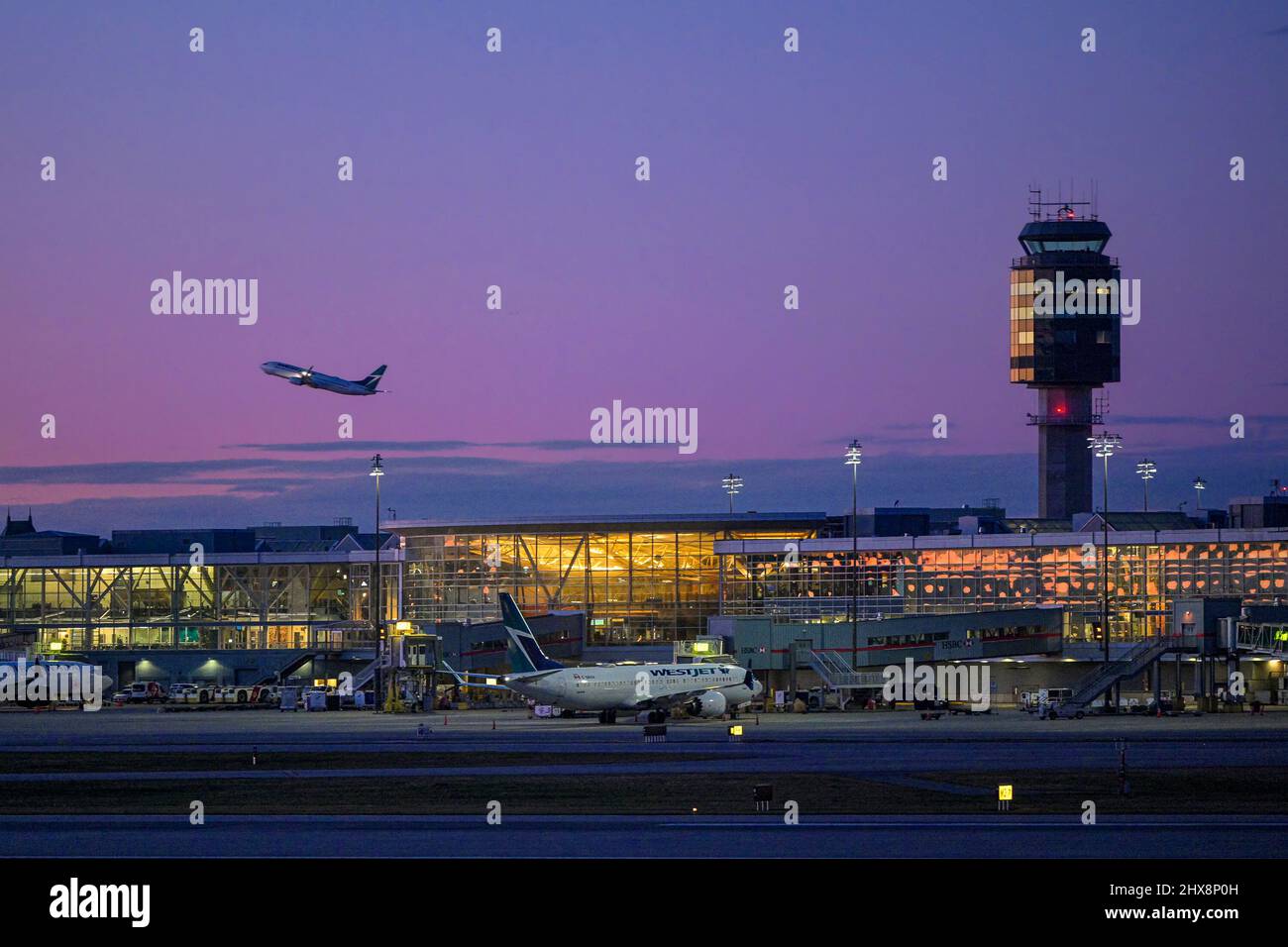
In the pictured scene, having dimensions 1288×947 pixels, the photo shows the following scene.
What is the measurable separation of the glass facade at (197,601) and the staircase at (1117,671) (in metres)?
86.0

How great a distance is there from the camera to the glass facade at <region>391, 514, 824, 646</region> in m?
168

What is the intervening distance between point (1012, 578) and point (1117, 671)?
158 feet

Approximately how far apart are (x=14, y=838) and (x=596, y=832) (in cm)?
1296

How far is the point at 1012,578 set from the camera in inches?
6058

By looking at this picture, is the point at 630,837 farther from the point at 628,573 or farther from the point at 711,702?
the point at 628,573

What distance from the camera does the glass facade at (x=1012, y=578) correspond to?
147 m

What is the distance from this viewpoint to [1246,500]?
15850 centimetres
